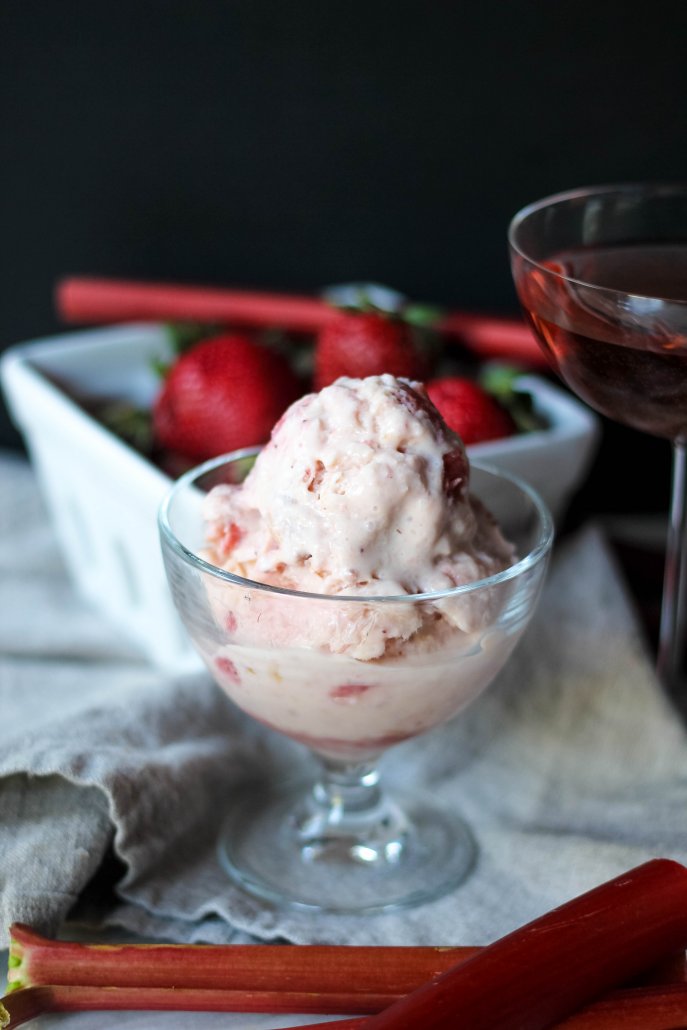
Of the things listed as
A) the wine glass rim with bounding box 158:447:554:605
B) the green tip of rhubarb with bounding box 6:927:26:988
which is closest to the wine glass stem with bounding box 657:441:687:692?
the wine glass rim with bounding box 158:447:554:605

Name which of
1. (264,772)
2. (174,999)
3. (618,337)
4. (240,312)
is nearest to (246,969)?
(174,999)

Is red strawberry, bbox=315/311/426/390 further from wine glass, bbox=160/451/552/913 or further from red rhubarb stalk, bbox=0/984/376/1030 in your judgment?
red rhubarb stalk, bbox=0/984/376/1030

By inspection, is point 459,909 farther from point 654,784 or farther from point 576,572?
point 576,572

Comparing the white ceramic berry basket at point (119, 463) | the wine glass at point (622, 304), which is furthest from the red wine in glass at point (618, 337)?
the white ceramic berry basket at point (119, 463)

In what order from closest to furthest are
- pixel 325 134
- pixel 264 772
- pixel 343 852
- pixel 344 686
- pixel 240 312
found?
1. pixel 344 686
2. pixel 343 852
3. pixel 264 772
4. pixel 240 312
5. pixel 325 134

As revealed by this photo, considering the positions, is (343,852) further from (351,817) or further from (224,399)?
(224,399)

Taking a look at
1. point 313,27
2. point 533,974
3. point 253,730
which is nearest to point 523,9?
point 313,27
